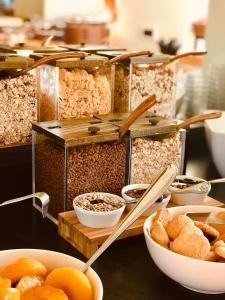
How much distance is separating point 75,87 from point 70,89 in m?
0.01

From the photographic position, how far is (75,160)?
93 cm

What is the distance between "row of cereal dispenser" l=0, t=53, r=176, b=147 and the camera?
108cm

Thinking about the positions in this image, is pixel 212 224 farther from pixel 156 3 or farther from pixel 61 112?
pixel 156 3

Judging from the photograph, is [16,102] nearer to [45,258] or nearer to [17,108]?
[17,108]

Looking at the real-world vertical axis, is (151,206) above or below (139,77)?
below

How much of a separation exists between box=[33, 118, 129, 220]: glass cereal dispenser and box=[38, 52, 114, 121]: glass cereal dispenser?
11cm

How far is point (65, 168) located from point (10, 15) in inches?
208

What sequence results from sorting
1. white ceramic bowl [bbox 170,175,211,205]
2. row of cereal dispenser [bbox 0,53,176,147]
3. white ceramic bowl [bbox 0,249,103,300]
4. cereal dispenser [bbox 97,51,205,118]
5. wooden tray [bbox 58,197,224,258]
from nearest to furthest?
white ceramic bowl [bbox 0,249,103,300] < wooden tray [bbox 58,197,224,258] < white ceramic bowl [bbox 170,175,211,205] < row of cereal dispenser [bbox 0,53,176,147] < cereal dispenser [bbox 97,51,205,118]

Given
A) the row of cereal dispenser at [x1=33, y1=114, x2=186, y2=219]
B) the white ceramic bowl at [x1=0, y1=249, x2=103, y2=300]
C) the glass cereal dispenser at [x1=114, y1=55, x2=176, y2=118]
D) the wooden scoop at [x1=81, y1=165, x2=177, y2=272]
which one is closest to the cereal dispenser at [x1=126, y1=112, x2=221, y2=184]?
the row of cereal dispenser at [x1=33, y1=114, x2=186, y2=219]

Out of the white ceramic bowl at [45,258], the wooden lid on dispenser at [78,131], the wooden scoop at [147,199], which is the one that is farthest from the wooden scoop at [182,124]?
the white ceramic bowl at [45,258]

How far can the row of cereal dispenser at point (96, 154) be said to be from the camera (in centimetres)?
93

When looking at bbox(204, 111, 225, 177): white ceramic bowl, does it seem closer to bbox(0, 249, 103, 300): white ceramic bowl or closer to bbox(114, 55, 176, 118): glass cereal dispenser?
bbox(114, 55, 176, 118): glass cereal dispenser

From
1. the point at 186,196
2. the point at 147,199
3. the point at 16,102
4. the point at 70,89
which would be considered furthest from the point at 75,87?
the point at 147,199

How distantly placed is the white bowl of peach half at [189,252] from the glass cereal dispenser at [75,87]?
1.42 feet
